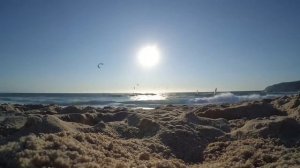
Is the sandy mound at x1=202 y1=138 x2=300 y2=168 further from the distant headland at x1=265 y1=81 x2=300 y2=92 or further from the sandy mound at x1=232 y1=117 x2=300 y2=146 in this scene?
the distant headland at x1=265 y1=81 x2=300 y2=92

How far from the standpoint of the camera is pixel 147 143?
10766 mm

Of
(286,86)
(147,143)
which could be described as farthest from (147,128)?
(286,86)

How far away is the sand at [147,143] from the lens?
22.5 ft

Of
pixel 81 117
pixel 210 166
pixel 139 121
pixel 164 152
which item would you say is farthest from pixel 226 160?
pixel 81 117

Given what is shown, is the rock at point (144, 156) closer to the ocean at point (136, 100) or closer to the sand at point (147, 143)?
the sand at point (147, 143)

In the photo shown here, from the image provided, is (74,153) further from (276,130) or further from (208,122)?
(208,122)

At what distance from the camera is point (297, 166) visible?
310 inches

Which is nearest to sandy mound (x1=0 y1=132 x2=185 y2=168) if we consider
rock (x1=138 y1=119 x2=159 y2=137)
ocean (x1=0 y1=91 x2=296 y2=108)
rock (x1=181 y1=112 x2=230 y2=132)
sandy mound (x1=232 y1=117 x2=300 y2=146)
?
rock (x1=138 y1=119 x2=159 y2=137)

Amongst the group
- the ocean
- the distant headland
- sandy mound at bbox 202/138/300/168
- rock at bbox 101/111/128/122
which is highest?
the distant headland

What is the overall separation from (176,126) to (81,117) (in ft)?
13.5

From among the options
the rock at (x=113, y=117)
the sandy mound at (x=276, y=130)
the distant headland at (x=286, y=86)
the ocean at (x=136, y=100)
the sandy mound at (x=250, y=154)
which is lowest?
the sandy mound at (x=250, y=154)

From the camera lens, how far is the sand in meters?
6.85

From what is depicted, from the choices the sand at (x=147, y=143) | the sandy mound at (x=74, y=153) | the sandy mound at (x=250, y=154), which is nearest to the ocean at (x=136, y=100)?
the sand at (x=147, y=143)

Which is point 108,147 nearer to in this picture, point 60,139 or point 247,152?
point 60,139
